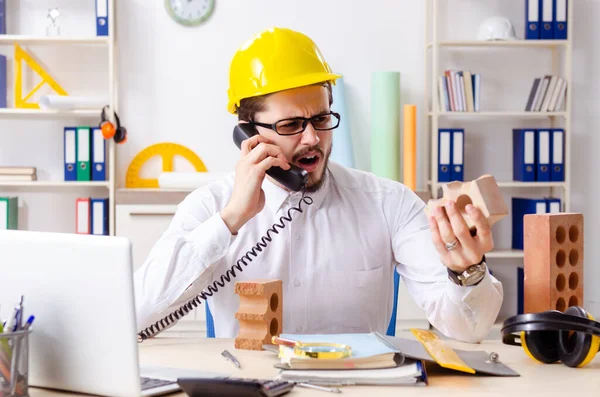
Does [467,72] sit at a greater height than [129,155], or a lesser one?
greater

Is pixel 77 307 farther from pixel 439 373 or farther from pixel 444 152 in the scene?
pixel 444 152

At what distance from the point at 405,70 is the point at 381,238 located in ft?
8.75

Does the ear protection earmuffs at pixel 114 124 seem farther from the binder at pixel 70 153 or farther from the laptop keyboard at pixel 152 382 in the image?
the laptop keyboard at pixel 152 382

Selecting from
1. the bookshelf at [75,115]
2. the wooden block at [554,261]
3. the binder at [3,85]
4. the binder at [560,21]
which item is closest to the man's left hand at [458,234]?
the wooden block at [554,261]

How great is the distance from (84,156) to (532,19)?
258cm

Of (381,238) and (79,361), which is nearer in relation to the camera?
(79,361)

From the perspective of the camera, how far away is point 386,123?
445cm

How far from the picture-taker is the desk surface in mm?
1283

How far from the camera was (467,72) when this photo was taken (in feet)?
14.3

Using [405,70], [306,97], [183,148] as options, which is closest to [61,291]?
[306,97]

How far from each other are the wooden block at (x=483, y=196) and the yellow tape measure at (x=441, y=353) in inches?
9.7

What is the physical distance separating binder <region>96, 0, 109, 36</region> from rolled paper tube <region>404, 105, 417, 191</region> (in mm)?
1714

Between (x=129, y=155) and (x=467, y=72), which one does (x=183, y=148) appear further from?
(x=467, y=72)

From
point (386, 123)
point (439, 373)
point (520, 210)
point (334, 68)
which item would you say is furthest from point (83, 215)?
point (439, 373)
